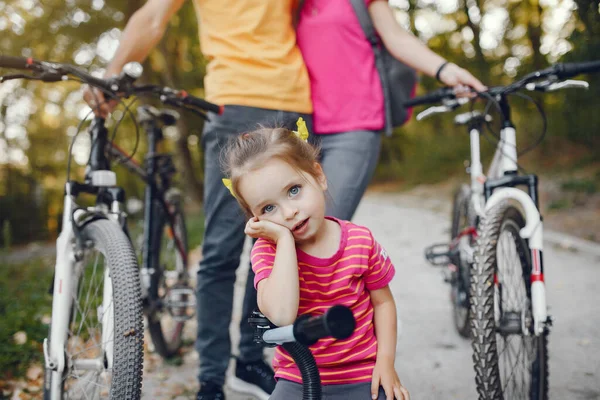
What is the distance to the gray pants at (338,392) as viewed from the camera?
157cm

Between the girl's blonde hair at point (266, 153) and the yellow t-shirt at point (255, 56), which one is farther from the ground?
the yellow t-shirt at point (255, 56)

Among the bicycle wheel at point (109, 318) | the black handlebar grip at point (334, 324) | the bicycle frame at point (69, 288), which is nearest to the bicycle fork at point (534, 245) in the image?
the black handlebar grip at point (334, 324)

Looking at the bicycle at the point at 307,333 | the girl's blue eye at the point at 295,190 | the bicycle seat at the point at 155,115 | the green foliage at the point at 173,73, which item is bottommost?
the bicycle at the point at 307,333

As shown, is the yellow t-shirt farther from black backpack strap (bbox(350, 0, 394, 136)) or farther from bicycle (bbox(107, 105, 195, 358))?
bicycle (bbox(107, 105, 195, 358))

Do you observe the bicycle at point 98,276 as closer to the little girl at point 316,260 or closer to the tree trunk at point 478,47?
the little girl at point 316,260

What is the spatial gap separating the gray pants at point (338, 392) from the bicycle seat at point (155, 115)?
76.9 inches

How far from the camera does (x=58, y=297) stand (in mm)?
1993

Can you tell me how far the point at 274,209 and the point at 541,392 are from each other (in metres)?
1.42

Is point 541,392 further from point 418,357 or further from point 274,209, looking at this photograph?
point 274,209

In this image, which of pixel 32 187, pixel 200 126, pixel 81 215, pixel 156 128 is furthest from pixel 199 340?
pixel 200 126

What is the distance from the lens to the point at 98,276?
2119mm

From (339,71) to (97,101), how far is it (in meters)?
1.01

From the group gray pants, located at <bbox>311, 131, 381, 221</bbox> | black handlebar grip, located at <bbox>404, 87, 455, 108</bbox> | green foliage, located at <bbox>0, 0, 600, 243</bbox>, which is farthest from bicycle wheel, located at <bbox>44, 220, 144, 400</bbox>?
green foliage, located at <bbox>0, 0, 600, 243</bbox>

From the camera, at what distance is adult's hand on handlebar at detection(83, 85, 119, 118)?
2.09m
